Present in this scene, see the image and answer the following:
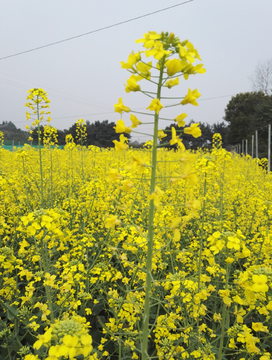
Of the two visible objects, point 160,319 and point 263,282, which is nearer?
point 263,282

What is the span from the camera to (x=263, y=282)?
1229mm

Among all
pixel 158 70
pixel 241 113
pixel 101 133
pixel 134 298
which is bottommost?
pixel 134 298

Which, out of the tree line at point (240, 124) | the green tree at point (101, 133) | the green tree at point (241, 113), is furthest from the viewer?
the green tree at point (101, 133)

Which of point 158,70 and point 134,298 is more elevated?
point 158,70

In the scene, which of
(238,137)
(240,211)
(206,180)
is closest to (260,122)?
(238,137)

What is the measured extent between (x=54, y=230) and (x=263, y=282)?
128cm

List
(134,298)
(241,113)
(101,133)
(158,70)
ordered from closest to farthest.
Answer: (158,70) < (134,298) < (241,113) < (101,133)

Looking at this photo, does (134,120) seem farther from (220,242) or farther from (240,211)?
(240,211)

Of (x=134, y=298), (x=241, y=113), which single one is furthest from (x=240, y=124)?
(x=134, y=298)

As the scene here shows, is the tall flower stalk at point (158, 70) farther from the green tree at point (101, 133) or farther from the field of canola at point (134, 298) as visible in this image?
the green tree at point (101, 133)

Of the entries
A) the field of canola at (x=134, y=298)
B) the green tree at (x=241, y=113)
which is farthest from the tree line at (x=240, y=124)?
the field of canola at (x=134, y=298)

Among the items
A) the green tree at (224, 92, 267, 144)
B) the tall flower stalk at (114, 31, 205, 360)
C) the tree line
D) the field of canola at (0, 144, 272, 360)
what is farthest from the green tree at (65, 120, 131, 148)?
the tall flower stalk at (114, 31, 205, 360)

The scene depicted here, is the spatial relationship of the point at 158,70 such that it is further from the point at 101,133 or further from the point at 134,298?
the point at 101,133

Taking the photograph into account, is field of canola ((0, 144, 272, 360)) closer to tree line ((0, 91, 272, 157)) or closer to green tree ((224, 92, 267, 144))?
tree line ((0, 91, 272, 157))
